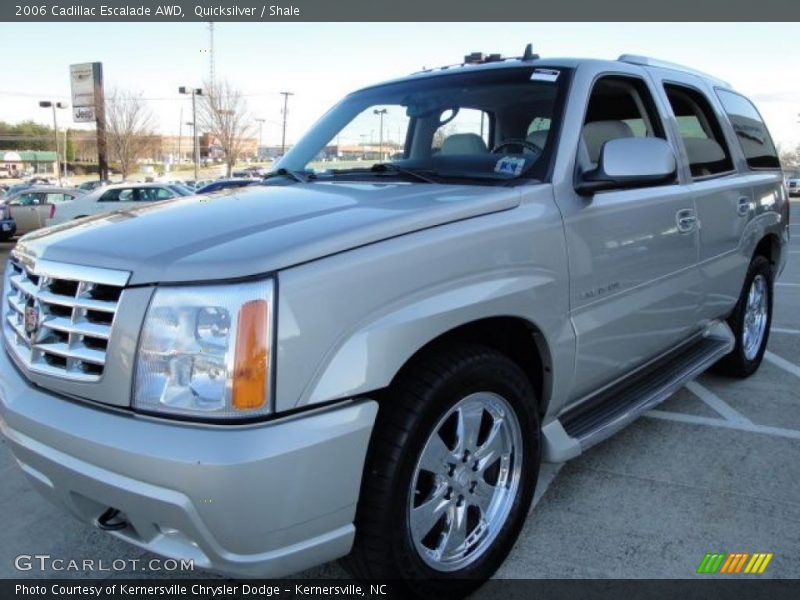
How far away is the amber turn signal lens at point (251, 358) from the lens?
1770mm

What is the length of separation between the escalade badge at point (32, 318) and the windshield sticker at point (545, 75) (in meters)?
2.23

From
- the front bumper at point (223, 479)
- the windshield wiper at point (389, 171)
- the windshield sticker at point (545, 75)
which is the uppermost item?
the windshield sticker at point (545, 75)

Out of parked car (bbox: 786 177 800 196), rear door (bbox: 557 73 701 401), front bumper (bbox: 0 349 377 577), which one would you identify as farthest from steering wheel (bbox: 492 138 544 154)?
parked car (bbox: 786 177 800 196)

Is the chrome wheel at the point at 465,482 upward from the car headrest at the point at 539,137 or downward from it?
downward

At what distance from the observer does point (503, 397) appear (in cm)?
239

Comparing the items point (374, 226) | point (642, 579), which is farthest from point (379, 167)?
point (642, 579)

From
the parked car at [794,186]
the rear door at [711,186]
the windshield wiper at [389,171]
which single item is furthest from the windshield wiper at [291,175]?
the parked car at [794,186]

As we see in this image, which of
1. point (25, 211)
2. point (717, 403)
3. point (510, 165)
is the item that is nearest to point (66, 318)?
point (510, 165)

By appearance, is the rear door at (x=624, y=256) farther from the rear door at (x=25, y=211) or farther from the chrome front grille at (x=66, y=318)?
the rear door at (x=25, y=211)

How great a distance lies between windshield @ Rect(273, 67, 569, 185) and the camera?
287 cm

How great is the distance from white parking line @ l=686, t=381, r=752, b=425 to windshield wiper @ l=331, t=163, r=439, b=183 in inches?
102

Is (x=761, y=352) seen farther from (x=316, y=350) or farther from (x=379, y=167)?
(x=316, y=350)

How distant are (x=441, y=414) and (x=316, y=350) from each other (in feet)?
1.73

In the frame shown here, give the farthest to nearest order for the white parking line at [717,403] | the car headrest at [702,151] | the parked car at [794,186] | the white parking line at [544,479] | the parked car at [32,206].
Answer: the parked car at [794,186] < the parked car at [32,206] < the white parking line at [717,403] < the car headrest at [702,151] < the white parking line at [544,479]
